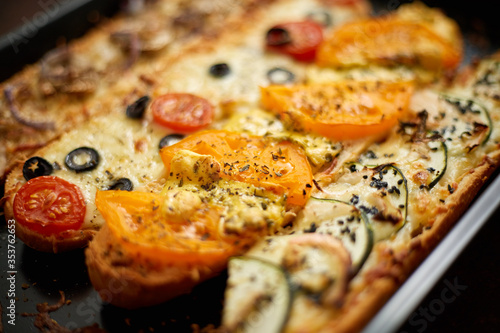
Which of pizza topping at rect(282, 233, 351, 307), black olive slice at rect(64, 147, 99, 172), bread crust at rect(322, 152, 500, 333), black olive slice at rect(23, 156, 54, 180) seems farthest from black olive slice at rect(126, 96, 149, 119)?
bread crust at rect(322, 152, 500, 333)

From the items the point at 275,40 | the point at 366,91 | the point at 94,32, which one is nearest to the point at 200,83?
the point at 275,40

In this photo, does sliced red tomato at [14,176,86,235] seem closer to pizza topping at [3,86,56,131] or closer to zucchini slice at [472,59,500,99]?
pizza topping at [3,86,56,131]

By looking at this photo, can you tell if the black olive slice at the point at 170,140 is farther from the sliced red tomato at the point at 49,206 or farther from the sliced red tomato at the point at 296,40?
the sliced red tomato at the point at 296,40

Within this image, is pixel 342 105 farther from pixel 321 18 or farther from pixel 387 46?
pixel 321 18

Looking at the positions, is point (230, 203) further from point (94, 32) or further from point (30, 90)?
point (94, 32)

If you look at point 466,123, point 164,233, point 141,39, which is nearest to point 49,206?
point 164,233

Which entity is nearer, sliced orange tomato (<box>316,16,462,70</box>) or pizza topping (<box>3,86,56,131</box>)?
pizza topping (<box>3,86,56,131</box>)
